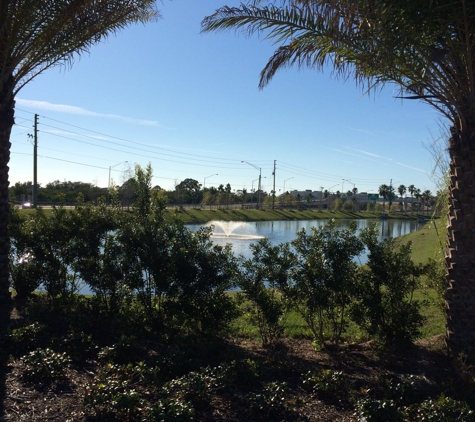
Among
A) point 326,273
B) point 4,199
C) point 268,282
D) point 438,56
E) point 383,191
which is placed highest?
point 383,191

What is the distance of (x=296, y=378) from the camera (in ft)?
17.8

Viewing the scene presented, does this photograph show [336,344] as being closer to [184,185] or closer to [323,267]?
[323,267]

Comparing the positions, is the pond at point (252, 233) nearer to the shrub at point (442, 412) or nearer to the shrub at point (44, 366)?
the shrub at point (442, 412)

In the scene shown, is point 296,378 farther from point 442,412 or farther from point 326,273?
point 442,412

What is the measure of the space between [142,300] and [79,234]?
1.46 meters

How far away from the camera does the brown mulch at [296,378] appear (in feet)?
14.3

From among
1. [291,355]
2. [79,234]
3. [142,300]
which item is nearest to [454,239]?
[291,355]

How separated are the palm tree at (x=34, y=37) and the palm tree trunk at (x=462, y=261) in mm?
6211

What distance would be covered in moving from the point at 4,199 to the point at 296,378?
18.3ft

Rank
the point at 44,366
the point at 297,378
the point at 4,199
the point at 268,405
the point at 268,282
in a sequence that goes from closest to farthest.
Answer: the point at 268,405 → the point at 44,366 → the point at 297,378 → the point at 268,282 → the point at 4,199

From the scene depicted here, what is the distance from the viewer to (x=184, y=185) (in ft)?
271

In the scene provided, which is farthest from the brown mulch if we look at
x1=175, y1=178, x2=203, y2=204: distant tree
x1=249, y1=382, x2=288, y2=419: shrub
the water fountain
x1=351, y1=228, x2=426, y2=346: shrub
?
x1=175, y1=178, x2=203, y2=204: distant tree

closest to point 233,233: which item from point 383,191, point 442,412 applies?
point 442,412

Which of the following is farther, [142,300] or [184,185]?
[184,185]
